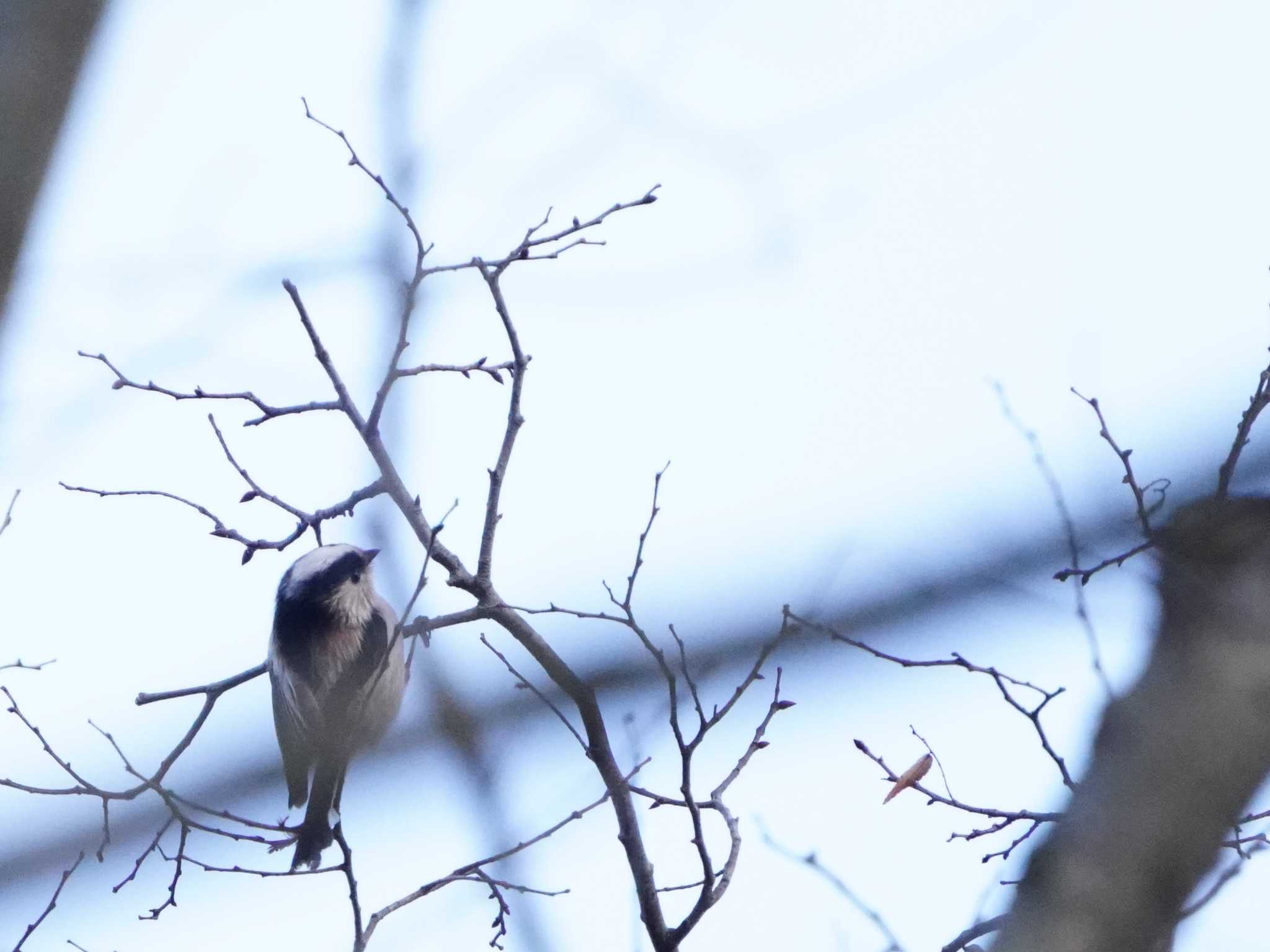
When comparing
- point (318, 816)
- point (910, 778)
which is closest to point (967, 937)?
point (910, 778)

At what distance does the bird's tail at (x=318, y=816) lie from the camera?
141 inches

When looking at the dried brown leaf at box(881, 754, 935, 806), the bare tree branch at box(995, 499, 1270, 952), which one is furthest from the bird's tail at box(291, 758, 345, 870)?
the bare tree branch at box(995, 499, 1270, 952)

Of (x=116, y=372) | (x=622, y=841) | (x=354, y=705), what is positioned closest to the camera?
(x=622, y=841)

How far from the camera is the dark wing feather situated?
132 inches

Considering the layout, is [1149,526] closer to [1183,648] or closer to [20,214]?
[1183,648]

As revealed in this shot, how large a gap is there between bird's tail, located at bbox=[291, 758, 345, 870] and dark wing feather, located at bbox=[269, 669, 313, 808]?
43mm

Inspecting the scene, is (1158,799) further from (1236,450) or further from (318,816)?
(318,816)

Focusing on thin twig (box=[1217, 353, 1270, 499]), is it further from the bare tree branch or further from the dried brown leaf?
the dried brown leaf

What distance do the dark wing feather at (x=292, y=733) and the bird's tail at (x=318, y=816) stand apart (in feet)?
0.14

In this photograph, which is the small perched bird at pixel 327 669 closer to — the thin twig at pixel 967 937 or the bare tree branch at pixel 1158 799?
the thin twig at pixel 967 937

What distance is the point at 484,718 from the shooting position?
178cm

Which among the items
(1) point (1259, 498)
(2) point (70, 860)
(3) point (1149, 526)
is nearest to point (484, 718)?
(2) point (70, 860)

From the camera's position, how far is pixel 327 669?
4.58 meters

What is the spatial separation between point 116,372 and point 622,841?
1.88 metres
